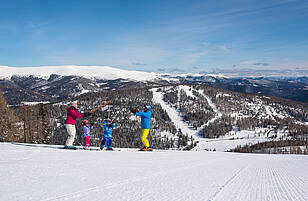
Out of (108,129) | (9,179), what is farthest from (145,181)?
(108,129)

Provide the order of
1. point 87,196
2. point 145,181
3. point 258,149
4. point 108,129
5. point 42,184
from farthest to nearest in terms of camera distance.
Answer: point 258,149 < point 108,129 < point 145,181 < point 42,184 < point 87,196

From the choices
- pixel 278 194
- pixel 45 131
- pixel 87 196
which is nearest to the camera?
pixel 87 196

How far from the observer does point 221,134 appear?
200m

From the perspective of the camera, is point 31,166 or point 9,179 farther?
point 31,166

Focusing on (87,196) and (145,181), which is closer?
(87,196)

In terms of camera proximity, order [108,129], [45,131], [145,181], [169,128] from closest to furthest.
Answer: [145,181]
[108,129]
[45,131]
[169,128]

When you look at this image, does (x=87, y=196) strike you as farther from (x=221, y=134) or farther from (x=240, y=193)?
(x=221, y=134)

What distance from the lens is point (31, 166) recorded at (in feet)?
20.1

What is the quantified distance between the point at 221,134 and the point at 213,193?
684ft

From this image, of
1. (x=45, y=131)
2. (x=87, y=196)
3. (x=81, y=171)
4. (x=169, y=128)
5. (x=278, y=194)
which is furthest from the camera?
(x=169, y=128)

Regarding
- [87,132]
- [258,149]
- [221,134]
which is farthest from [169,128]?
[87,132]

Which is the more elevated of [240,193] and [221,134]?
[240,193]

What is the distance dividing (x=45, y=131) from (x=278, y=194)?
3867 cm

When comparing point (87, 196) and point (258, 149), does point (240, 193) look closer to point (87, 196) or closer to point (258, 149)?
point (87, 196)
